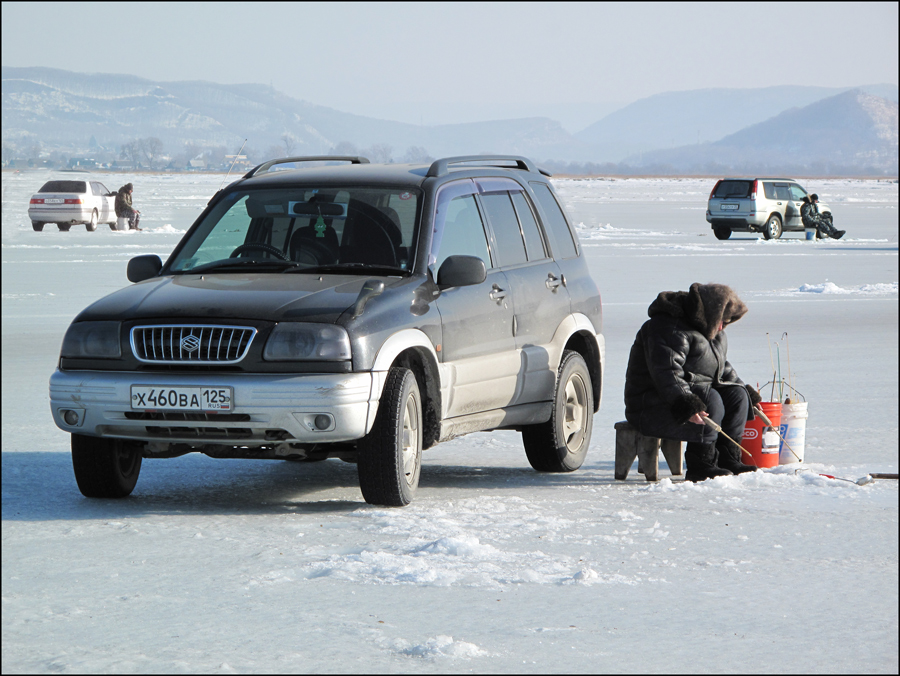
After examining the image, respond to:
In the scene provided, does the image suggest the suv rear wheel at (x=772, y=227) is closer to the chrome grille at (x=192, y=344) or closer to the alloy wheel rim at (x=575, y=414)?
the alloy wheel rim at (x=575, y=414)

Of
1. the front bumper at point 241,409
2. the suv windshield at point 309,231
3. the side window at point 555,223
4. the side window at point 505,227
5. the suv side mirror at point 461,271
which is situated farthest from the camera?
the side window at point 555,223

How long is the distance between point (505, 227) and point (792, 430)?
2.20 metres

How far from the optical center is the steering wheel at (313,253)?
24.6 feet

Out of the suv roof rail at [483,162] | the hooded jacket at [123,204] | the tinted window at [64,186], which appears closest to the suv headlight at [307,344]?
the suv roof rail at [483,162]

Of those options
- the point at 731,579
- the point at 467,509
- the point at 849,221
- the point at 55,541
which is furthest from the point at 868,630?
the point at 849,221

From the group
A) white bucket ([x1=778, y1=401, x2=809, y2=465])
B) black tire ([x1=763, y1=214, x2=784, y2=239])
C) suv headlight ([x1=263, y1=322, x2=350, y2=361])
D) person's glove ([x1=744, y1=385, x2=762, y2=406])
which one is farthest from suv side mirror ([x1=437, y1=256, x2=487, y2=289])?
black tire ([x1=763, y1=214, x2=784, y2=239])

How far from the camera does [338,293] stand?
22.4 feet

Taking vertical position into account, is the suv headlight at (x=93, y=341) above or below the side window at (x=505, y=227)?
below

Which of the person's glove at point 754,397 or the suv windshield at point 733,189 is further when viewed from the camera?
the suv windshield at point 733,189

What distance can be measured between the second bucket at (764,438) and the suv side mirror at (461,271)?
2.04 m

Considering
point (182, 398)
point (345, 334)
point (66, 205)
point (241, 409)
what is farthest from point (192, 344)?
point (66, 205)

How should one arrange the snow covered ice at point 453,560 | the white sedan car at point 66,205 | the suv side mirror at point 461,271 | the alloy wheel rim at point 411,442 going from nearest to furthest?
the snow covered ice at point 453,560
the alloy wheel rim at point 411,442
the suv side mirror at point 461,271
the white sedan car at point 66,205

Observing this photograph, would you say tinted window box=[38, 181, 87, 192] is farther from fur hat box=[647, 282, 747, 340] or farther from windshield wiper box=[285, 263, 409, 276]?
fur hat box=[647, 282, 747, 340]

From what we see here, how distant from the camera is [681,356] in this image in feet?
25.1
